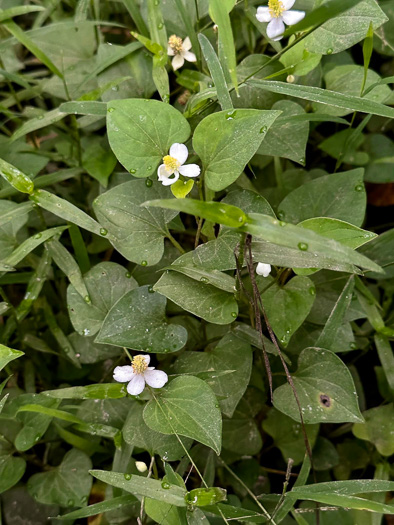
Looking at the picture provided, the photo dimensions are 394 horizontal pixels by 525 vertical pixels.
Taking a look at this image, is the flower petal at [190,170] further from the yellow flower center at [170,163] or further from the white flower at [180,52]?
the white flower at [180,52]

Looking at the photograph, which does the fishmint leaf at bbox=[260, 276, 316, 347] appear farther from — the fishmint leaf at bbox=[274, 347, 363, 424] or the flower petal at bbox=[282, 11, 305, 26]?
the flower petal at bbox=[282, 11, 305, 26]

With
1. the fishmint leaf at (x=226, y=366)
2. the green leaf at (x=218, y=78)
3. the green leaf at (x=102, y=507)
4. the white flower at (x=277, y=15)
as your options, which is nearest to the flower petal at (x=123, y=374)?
the fishmint leaf at (x=226, y=366)

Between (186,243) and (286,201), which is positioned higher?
(286,201)

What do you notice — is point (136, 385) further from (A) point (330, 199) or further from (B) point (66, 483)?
(A) point (330, 199)

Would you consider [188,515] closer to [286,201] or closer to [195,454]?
[195,454]

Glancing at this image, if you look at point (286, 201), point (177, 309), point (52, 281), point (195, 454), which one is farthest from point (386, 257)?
point (52, 281)

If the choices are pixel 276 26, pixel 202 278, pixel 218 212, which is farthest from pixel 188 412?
pixel 276 26

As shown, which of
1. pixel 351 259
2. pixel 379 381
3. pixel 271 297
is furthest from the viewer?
pixel 379 381
